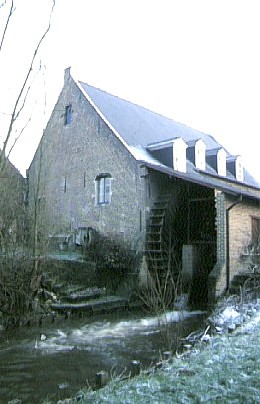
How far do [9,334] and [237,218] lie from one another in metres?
9.10

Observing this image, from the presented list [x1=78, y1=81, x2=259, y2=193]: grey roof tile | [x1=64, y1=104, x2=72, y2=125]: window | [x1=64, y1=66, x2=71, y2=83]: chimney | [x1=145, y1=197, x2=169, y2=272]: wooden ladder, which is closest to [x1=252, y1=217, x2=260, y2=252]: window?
[x1=78, y1=81, x2=259, y2=193]: grey roof tile

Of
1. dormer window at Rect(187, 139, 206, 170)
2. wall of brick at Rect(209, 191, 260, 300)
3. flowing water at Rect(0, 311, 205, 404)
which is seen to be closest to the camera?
flowing water at Rect(0, 311, 205, 404)

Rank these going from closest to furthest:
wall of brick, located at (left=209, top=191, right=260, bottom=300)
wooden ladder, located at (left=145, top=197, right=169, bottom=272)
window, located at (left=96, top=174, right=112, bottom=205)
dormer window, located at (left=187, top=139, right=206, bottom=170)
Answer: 1. wall of brick, located at (left=209, top=191, right=260, bottom=300)
2. wooden ladder, located at (left=145, top=197, right=169, bottom=272)
3. window, located at (left=96, top=174, right=112, bottom=205)
4. dormer window, located at (left=187, top=139, right=206, bottom=170)

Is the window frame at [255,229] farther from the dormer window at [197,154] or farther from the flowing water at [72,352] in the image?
the dormer window at [197,154]

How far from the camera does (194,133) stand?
28.5 m

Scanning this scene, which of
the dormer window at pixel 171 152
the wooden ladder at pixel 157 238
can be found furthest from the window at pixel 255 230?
the dormer window at pixel 171 152

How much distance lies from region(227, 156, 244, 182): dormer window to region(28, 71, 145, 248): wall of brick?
9.89 metres

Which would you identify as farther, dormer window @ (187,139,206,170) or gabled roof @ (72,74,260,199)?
dormer window @ (187,139,206,170)

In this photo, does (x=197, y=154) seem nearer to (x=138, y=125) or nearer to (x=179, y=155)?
(x=179, y=155)

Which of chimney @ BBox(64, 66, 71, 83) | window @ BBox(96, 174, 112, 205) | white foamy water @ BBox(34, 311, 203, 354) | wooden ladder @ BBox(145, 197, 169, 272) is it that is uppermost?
chimney @ BBox(64, 66, 71, 83)

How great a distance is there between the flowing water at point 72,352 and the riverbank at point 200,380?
119 centimetres

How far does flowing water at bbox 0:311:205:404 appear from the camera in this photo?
21.2 feet

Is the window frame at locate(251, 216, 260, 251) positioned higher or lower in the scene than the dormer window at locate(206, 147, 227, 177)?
lower

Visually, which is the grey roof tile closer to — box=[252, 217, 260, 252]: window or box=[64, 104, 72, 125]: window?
box=[64, 104, 72, 125]: window
